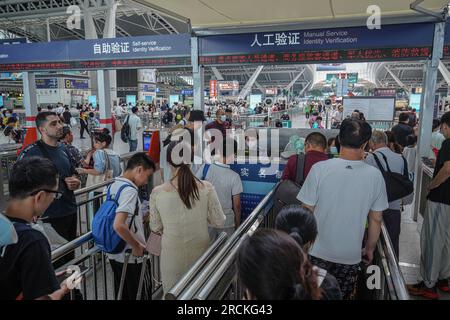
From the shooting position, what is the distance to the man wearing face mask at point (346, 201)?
234 cm

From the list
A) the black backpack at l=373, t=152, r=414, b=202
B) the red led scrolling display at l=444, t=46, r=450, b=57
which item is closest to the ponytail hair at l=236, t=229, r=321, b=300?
the black backpack at l=373, t=152, r=414, b=202

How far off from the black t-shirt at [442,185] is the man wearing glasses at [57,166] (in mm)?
3429

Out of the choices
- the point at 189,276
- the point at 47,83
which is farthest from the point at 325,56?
the point at 47,83

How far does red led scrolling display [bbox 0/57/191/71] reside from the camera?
6.97 metres

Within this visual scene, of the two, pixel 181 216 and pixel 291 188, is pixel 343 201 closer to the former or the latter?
pixel 291 188

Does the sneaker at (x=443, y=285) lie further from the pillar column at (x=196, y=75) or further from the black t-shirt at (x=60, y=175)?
the pillar column at (x=196, y=75)

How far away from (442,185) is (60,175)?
144 inches

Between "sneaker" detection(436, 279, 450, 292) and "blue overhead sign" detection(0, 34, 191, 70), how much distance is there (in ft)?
17.5

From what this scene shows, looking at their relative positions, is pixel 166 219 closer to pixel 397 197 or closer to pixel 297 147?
pixel 397 197

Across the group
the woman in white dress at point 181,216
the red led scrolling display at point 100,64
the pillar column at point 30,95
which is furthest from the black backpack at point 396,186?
the pillar column at point 30,95

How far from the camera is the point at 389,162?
11.1 ft

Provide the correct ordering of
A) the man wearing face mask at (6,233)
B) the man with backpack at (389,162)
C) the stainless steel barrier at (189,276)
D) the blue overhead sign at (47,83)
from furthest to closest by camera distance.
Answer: the blue overhead sign at (47,83), the man with backpack at (389,162), the stainless steel barrier at (189,276), the man wearing face mask at (6,233)
